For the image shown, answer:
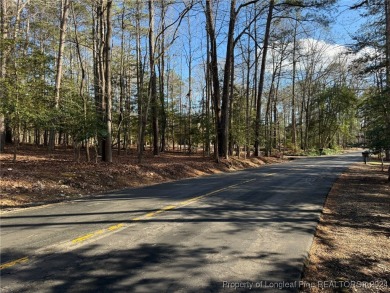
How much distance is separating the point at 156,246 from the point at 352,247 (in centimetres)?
344

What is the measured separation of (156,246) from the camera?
547 centimetres

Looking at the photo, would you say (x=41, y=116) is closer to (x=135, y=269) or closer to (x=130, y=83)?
(x=135, y=269)

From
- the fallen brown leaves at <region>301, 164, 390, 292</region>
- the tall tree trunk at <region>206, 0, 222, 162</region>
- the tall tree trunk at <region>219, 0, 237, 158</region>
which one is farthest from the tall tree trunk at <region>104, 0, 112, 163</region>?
the fallen brown leaves at <region>301, 164, 390, 292</region>

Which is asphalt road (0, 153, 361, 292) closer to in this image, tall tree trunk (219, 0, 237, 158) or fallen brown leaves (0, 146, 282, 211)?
fallen brown leaves (0, 146, 282, 211)

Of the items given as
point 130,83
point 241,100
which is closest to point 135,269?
point 241,100

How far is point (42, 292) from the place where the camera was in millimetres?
3750

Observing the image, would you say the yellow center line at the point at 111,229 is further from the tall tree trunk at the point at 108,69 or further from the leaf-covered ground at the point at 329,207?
the tall tree trunk at the point at 108,69

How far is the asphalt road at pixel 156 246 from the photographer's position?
411 centimetres

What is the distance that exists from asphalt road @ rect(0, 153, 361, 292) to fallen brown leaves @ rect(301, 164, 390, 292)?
25 centimetres

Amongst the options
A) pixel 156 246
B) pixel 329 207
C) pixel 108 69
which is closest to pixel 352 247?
pixel 156 246

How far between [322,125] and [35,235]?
6232 centimetres

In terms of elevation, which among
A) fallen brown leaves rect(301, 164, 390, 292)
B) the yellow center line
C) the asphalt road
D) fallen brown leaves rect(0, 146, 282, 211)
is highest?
fallen brown leaves rect(0, 146, 282, 211)

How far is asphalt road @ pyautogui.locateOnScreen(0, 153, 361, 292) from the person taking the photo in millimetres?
4113

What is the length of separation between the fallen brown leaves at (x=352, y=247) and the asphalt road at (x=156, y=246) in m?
0.25
